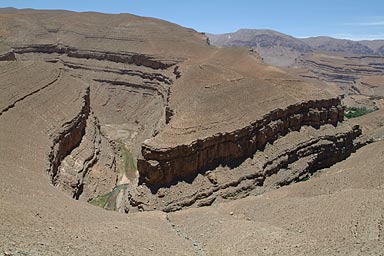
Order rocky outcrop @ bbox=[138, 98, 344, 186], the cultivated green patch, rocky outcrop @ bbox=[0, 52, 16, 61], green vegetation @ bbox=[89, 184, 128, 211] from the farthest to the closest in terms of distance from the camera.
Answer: rocky outcrop @ bbox=[0, 52, 16, 61], the cultivated green patch, green vegetation @ bbox=[89, 184, 128, 211], rocky outcrop @ bbox=[138, 98, 344, 186]

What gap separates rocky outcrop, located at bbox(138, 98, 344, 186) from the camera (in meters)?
35.7

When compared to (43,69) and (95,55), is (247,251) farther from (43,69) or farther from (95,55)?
(95,55)

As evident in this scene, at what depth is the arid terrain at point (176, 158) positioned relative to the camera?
67.6 ft

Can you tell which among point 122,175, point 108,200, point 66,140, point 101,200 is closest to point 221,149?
point 108,200

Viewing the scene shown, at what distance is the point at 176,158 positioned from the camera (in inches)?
1419

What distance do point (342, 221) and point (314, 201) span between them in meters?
3.60

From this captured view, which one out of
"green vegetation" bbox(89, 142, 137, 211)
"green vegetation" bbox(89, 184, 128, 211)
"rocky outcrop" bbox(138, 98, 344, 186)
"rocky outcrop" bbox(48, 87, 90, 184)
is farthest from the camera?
"green vegetation" bbox(89, 142, 137, 211)

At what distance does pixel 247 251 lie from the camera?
65.0ft

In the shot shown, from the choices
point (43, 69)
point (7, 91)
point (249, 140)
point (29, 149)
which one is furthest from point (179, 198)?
point (43, 69)

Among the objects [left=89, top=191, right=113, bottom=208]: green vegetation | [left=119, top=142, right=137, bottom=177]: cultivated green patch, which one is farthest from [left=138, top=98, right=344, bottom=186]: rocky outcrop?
[left=119, top=142, right=137, bottom=177]: cultivated green patch

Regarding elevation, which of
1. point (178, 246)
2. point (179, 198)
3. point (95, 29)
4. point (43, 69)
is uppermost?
point (95, 29)

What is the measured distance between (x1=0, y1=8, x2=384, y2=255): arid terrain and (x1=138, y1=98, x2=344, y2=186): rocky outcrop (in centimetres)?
11

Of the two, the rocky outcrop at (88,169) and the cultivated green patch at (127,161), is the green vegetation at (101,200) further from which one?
the cultivated green patch at (127,161)

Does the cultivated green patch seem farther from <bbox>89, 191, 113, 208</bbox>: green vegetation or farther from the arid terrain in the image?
<bbox>89, 191, 113, 208</bbox>: green vegetation
